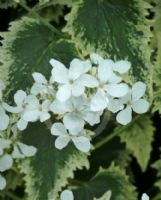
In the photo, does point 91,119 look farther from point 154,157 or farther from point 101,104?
point 154,157

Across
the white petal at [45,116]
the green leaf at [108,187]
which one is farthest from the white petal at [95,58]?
the green leaf at [108,187]

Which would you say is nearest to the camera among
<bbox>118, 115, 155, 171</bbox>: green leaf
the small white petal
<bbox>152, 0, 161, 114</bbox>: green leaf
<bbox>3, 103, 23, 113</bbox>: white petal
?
the small white petal

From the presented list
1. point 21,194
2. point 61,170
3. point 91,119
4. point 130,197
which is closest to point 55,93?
point 91,119

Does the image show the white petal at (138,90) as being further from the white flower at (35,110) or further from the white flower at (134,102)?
the white flower at (35,110)

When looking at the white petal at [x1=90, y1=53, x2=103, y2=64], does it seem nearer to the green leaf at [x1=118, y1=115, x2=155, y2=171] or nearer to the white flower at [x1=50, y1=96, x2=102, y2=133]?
the white flower at [x1=50, y1=96, x2=102, y2=133]

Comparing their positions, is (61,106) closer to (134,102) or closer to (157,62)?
(134,102)

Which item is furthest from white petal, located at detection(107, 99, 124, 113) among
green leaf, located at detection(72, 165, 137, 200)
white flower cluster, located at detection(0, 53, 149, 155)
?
green leaf, located at detection(72, 165, 137, 200)
